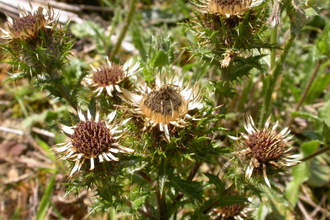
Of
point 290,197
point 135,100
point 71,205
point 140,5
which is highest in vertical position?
point 140,5

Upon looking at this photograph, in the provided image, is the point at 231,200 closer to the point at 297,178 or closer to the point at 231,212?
the point at 231,212

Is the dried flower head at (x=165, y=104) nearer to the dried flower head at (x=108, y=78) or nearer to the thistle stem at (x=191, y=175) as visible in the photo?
the dried flower head at (x=108, y=78)

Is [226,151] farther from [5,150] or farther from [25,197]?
[5,150]

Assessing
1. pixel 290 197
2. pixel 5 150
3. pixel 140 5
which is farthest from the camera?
pixel 140 5

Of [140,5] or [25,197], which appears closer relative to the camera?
[25,197]

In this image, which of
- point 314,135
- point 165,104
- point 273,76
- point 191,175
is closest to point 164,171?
point 165,104

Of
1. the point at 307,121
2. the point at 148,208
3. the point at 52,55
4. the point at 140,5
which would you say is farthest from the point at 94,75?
the point at 140,5

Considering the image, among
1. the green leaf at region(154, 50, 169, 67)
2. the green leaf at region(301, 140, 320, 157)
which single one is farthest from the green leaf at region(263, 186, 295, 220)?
the green leaf at region(154, 50, 169, 67)
